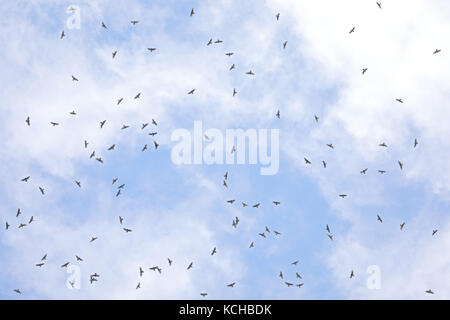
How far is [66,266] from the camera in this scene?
197ft
